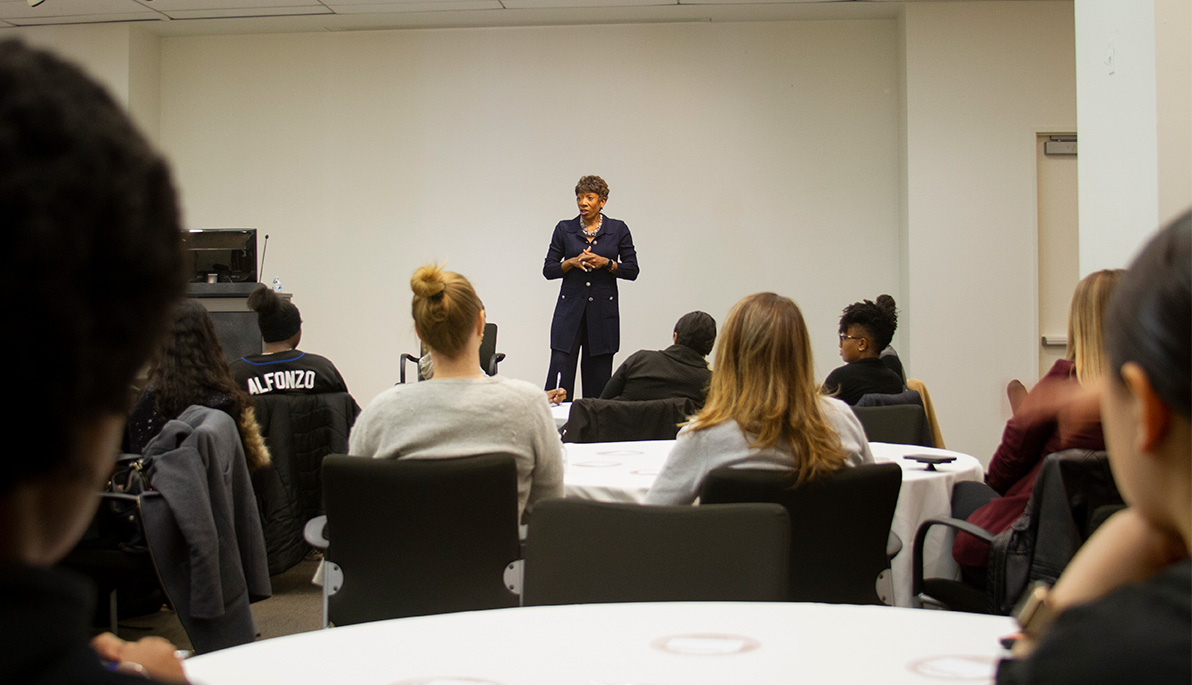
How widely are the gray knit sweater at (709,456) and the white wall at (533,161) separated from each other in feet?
17.4

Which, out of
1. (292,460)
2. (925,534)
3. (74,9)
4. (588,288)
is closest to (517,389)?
(925,534)

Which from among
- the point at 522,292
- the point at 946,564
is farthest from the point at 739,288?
the point at 946,564

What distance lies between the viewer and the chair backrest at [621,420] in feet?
12.2

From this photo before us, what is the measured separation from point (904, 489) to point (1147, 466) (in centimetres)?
224

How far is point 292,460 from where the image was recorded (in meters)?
3.74

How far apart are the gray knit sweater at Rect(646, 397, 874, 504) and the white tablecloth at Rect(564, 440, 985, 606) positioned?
0.26 m

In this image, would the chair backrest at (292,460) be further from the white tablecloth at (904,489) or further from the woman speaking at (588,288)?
the woman speaking at (588,288)

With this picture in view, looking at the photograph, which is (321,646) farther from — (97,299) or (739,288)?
(739,288)

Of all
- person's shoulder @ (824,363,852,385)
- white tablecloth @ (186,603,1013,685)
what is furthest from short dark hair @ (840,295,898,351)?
white tablecloth @ (186,603,1013,685)

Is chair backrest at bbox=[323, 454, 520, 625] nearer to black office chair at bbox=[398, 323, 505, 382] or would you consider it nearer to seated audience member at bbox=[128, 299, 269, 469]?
seated audience member at bbox=[128, 299, 269, 469]

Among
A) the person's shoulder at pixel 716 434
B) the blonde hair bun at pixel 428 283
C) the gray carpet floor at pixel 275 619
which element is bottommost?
the gray carpet floor at pixel 275 619

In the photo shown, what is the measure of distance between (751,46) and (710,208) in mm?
1324

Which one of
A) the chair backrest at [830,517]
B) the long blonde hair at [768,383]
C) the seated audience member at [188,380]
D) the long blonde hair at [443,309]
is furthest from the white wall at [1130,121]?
the seated audience member at [188,380]

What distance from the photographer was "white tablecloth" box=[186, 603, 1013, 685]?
0.91m
